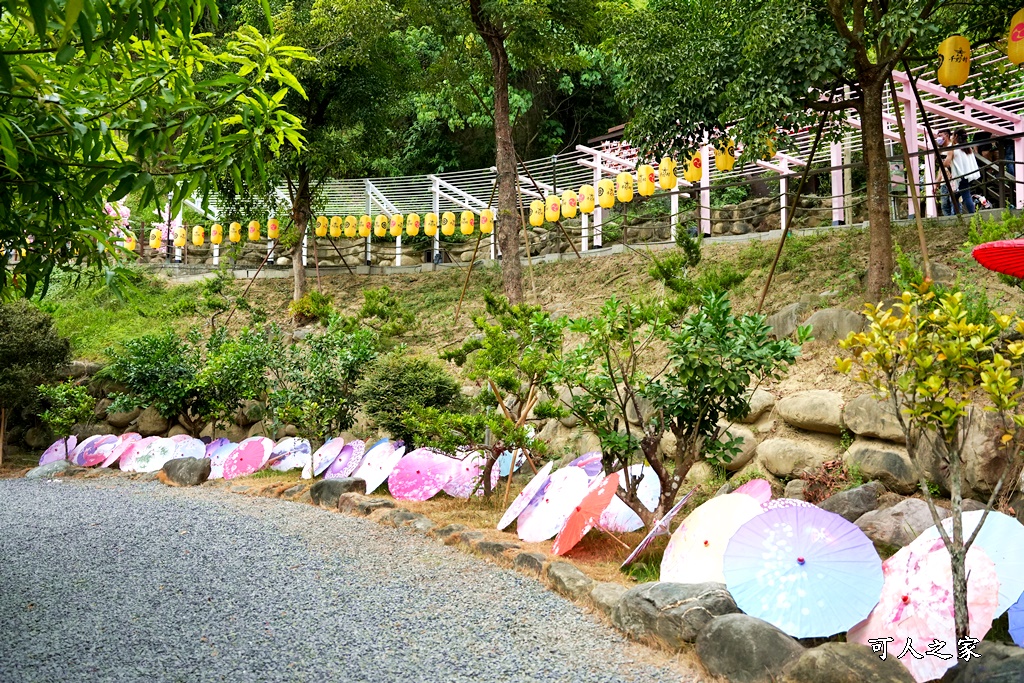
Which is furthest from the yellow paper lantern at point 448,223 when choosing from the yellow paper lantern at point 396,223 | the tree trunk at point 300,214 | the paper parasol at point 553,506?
the paper parasol at point 553,506

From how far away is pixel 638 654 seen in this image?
361cm

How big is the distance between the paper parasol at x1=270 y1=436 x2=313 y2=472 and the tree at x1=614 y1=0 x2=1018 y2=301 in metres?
4.93

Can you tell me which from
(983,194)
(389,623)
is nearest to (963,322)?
(389,623)

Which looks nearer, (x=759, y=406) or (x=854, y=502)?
(x=854, y=502)

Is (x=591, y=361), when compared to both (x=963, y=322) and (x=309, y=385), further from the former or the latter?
(x=309, y=385)

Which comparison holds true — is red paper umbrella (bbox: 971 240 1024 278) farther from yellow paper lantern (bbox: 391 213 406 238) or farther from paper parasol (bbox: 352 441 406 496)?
yellow paper lantern (bbox: 391 213 406 238)

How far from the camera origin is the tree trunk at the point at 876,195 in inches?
293

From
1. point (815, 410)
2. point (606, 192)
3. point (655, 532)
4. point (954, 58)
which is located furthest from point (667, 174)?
point (655, 532)

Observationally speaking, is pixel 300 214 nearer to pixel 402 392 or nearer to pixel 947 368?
pixel 402 392

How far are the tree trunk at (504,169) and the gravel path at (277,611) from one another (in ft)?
13.4

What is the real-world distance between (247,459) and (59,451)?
3.66 meters

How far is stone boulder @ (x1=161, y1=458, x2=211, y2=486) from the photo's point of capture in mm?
8891

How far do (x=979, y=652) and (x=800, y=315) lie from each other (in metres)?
5.21

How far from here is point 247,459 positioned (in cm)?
920
